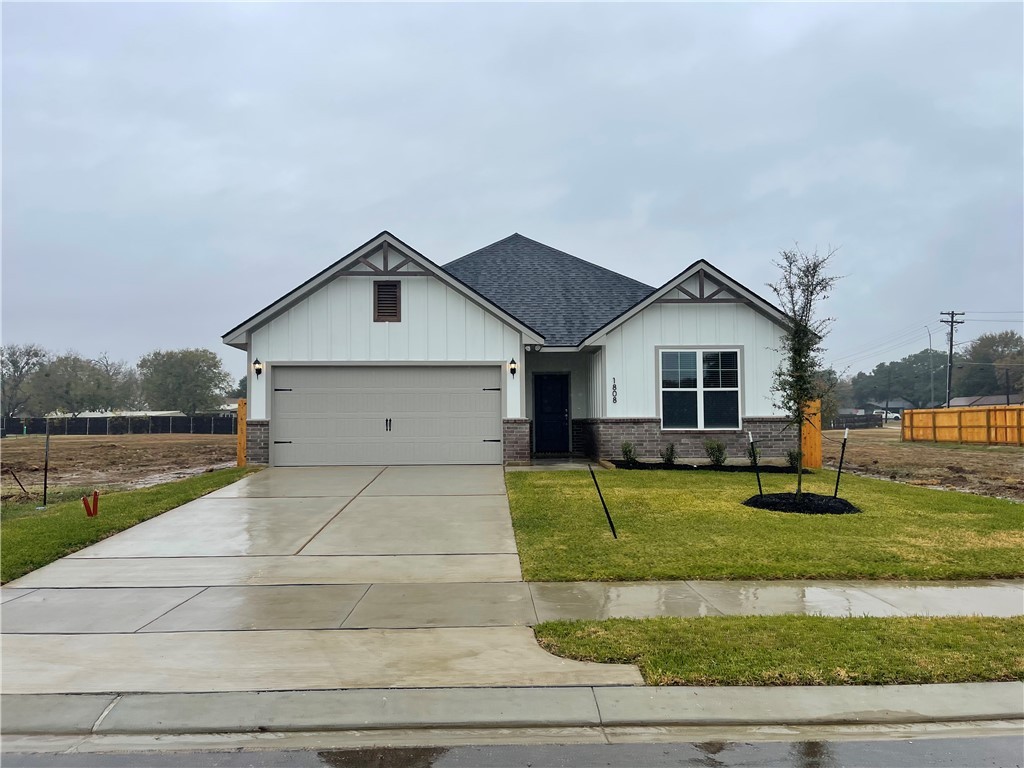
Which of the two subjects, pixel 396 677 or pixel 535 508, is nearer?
pixel 396 677

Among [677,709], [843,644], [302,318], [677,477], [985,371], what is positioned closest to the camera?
[677,709]

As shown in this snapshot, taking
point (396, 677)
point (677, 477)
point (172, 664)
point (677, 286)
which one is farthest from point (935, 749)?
point (677, 286)

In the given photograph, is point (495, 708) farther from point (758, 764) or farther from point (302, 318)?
point (302, 318)

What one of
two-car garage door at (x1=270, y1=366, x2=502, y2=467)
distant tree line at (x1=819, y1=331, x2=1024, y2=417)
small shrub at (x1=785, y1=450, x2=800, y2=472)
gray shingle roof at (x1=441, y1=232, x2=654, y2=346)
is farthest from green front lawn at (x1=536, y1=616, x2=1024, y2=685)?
distant tree line at (x1=819, y1=331, x2=1024, y2=417)

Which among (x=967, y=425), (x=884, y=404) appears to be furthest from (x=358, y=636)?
(x=884, y=404)

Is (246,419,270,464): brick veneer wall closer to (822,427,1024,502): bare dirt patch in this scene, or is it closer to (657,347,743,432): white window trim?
(657,347,743,432): white window trim

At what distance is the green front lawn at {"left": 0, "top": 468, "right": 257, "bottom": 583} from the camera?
789 centimetres

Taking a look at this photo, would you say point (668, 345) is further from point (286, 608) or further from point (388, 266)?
point (286, 608)

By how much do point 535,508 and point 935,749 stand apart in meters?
7.23

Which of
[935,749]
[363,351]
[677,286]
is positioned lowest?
[935,749]

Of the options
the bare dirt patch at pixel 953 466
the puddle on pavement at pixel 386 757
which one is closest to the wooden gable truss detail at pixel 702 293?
the bare dirt patch at pixel 953 466

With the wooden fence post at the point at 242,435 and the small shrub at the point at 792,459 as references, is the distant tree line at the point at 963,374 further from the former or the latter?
the wooden fence post at the point at 242,435

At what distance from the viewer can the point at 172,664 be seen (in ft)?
15.8

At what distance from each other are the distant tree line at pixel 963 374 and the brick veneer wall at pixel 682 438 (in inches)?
1422
